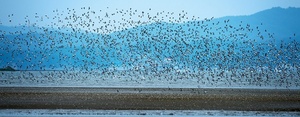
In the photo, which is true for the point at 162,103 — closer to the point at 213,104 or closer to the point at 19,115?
the point at 213,104

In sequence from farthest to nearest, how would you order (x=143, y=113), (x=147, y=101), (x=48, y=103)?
1. (x=147, y=101)
2. (x=48, y=103)
3. (x=143, y=113)

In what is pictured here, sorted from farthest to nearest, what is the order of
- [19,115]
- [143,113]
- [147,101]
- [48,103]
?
[147,101] < [48,103] < [143,113] < [19,115]

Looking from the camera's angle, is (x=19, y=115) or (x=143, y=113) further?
(x=143, y=113)

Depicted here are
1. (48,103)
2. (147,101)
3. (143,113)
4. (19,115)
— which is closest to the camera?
(19,115)

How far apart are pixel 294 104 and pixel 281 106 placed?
81.2 inches

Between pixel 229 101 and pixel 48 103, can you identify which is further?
pixel 229 101

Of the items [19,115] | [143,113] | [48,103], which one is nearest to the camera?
[19,115]

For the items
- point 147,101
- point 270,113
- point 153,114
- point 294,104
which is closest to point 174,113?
point 153,114

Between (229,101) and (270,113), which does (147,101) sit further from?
(270,113)

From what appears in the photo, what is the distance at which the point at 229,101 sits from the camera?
140 ft

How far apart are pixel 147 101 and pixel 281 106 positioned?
1038 centimetres

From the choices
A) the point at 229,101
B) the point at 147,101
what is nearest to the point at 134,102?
the point at 147,101

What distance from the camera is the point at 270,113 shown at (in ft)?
111

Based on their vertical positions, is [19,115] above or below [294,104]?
above
